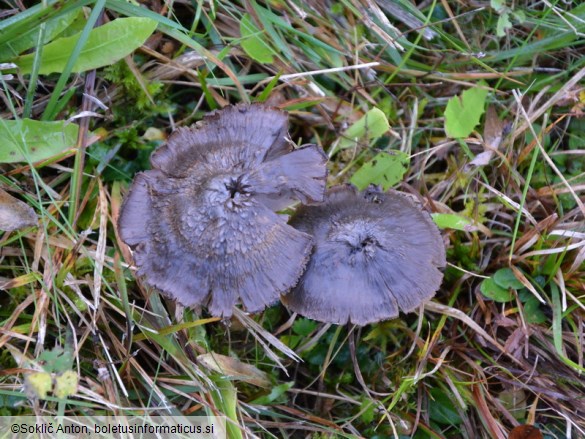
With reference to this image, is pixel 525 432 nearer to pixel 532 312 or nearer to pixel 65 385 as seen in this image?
pixel 532 312

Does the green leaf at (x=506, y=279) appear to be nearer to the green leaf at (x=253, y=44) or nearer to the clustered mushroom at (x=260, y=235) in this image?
the clustered mushroom at (x=260, y=235)

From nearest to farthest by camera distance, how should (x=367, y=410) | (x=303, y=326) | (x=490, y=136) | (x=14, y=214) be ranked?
(x=14, y=214) → (x=367, y=410) → (x=303, y=326) → (x=490, y=136)

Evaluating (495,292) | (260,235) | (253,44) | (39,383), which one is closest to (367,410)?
(495,292)

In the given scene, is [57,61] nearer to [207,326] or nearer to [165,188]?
[165,188]

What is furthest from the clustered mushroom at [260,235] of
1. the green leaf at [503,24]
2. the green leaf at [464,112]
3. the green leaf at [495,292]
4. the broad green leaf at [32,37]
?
the green leaf at [503,24]

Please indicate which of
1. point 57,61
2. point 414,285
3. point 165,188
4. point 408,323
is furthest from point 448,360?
point 57,61

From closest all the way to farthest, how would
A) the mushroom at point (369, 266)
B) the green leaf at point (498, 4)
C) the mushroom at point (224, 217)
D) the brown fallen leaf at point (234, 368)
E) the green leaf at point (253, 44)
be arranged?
the mushroom at point (224, 217) → the mushroom at point (369, 266) → the brown fallen leaf at point (234, 368) → the green leaf at point (253, 44) → the green leaf at point (498, 4)
